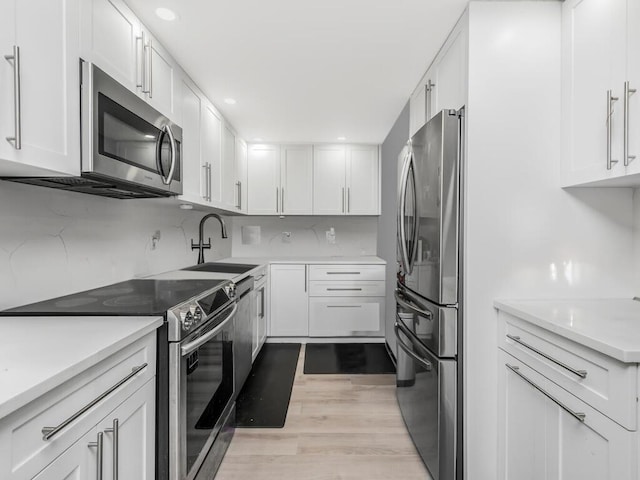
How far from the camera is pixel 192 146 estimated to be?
234 centimetres

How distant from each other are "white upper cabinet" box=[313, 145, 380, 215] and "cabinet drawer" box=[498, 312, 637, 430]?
2712 millimetres

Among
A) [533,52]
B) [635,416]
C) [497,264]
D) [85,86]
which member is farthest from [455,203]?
[85,86]

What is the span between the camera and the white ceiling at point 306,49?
5.30ft

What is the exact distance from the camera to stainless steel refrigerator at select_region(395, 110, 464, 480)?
1.58 m

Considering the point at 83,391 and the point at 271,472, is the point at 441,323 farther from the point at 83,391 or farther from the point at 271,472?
the point at 83,391

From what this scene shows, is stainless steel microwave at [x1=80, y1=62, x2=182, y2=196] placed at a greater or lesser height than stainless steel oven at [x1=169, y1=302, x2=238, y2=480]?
greater

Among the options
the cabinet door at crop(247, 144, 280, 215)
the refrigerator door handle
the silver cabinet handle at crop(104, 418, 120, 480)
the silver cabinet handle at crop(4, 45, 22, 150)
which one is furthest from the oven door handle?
the cabinet door at crop(247, 144, 280, 215)

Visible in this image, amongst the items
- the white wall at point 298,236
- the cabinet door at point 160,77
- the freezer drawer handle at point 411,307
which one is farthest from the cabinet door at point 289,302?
the cabinet door at point 160,77

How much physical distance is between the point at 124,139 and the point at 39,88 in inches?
15.8

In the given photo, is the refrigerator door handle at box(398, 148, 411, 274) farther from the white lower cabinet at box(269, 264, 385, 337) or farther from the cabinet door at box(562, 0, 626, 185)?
the white lower cabinet at box(269, 264, 385, 337)

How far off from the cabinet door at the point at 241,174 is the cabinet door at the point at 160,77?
61.7 inches

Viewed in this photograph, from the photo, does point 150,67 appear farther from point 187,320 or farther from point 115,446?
point 115,446

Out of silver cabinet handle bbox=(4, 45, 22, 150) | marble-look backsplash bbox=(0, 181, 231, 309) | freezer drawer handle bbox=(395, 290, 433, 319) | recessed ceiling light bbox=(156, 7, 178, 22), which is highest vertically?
recessed ceiling light bbox=(156, 7, 178, 22)

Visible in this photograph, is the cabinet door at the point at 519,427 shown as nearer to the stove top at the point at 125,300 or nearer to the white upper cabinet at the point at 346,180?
the stove top at the point at 125,300
